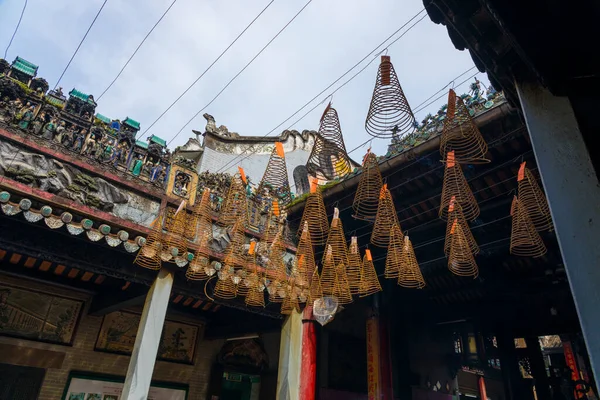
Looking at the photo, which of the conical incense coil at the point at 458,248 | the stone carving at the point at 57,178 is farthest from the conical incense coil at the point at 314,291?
the stone carving at the point at 57,178

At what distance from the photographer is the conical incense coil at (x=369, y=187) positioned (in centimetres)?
726

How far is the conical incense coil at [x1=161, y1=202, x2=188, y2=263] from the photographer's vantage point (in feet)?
23.7

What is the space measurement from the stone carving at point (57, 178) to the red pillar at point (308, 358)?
16.5ft

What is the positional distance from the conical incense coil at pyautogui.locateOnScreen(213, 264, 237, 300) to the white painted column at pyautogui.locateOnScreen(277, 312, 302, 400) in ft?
5.50

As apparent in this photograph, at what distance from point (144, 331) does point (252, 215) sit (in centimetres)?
380

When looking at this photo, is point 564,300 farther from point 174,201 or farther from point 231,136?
point 231,136

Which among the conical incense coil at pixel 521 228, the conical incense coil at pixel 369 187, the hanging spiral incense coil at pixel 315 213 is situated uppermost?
the conical incense coil at pixel 369 187

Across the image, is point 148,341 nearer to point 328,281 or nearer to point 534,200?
point 328,281

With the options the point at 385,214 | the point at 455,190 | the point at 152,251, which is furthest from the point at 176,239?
the point at 455,190

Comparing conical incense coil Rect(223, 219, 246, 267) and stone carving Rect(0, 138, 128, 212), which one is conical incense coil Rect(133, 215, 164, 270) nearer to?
stone carving Rect(0, 138, 128, 212)

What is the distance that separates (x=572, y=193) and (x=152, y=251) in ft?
21.4

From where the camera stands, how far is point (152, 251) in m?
7.10

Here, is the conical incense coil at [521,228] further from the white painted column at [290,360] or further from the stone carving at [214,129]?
the stone carving at [214,129]

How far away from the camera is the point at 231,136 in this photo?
655 inches
